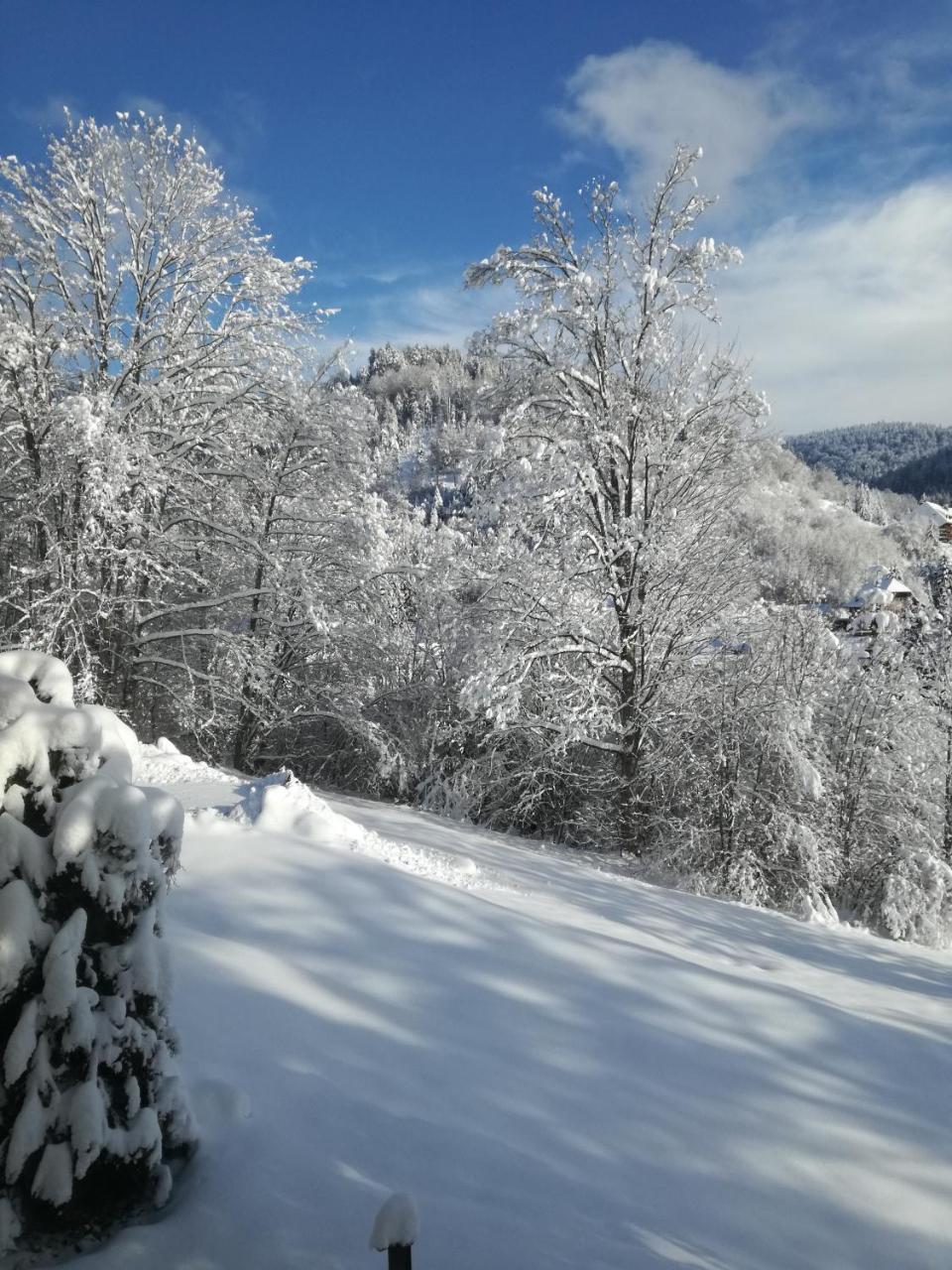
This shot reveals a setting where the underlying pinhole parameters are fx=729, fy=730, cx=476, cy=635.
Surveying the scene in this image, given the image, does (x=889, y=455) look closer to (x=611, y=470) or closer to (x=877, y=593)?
(x=877, y=593)

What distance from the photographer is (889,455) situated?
15725 cm

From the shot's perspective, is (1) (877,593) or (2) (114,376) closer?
(2) (114,376)

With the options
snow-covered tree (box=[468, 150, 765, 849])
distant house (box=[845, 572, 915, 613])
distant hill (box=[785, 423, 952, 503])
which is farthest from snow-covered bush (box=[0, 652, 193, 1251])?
distant hill (box=[785, 423, 952, 503])

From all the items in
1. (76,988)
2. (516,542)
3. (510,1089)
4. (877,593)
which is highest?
(877,593)

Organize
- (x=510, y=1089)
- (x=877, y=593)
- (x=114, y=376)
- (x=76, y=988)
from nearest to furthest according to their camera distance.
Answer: (x=76, y=988), (x=510, y=1089), (x=114, y=376), (x=877, y=593)

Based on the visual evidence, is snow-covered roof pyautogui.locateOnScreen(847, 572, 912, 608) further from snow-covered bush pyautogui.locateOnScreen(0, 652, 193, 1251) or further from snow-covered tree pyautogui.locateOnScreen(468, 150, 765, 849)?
snow-covered bush pyautogui.locateOnScreen(0, 652, 193, 1251)

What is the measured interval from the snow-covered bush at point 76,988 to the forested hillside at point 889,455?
12677 cm

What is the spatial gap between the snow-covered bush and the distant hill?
416 feet

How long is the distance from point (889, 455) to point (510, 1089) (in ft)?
599

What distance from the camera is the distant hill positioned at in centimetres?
12562

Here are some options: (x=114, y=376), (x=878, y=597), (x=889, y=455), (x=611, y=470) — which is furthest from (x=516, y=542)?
(x=889, y=455)

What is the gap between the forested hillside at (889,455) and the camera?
12556 centimetres

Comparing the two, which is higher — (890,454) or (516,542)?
(890,454)

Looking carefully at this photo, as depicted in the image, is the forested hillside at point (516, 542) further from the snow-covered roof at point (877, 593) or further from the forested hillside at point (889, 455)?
the forested hillside at point (889, 455)
